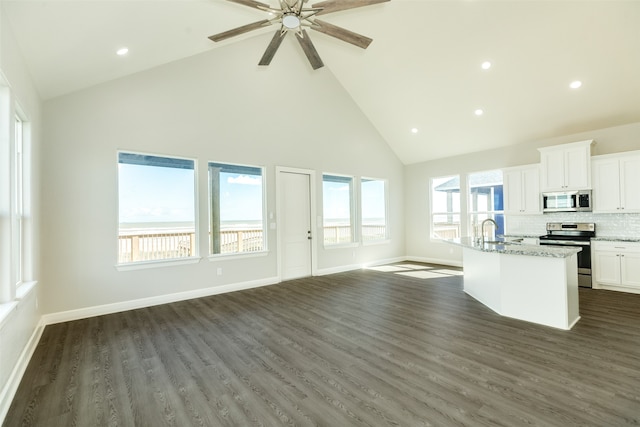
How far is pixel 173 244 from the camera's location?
479cm

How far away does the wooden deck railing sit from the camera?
14.4ft

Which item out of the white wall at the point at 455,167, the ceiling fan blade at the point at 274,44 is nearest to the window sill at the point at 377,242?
the white wall at the point at 455,167

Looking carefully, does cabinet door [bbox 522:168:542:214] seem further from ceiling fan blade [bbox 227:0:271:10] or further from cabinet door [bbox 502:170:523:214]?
ceiling fan blade [bbox 227:0:271:10]

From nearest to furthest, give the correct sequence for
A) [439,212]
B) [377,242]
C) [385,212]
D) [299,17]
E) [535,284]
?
[299,17] < [535,284] < [377,242] < [439,212] < [385,212]

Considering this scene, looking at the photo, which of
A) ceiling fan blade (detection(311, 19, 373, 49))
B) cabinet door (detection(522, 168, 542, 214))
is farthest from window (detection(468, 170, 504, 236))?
ceiling fan blade (detection(311, 19, 373, 49))

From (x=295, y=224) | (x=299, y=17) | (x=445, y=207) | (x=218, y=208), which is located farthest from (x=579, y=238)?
(x=218, y=208)

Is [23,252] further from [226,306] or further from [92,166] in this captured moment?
[226,306]

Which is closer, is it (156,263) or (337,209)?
(156,263)

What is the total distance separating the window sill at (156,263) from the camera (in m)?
4.31

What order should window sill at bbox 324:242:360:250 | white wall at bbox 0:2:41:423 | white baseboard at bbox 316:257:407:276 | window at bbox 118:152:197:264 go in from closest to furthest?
white wall at bbox 0:2:41:423 → window at bbox 118:152:197:264 → white baseboard at bbox 316:257:407:276 → window sill at bbox 324:242:360:250

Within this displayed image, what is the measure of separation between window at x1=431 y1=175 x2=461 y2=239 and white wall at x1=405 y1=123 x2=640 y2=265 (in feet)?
0.53

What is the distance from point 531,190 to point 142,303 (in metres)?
7.29

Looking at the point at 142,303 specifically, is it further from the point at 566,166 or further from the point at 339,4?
the point at 566,166

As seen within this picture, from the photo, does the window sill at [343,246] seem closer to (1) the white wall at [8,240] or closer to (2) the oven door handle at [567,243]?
(2) the oven door handle at [567,243]
